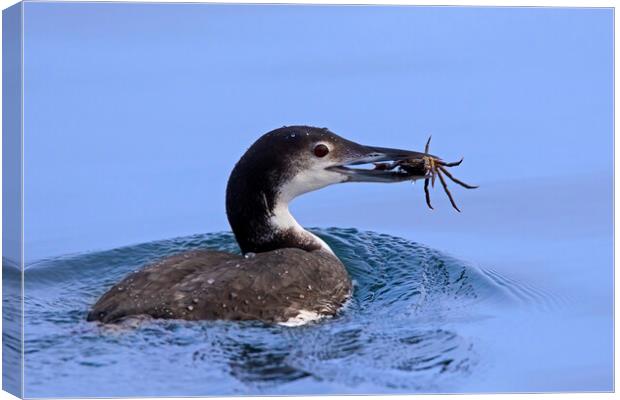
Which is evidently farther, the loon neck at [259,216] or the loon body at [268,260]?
the loon neck at [259,216]

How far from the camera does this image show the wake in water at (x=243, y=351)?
8.15 metres

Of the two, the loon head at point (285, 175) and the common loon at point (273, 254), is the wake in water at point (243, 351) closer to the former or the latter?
the common loon at point (273, 254)

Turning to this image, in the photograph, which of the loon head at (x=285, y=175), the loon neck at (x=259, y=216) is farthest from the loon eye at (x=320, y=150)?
the loon neck at (x=259, y=216)

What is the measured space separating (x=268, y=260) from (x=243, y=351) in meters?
0.81

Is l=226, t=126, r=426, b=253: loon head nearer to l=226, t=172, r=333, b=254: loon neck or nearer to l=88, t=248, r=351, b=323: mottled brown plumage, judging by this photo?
l=226, t=172, r=333, b=254: loon neck

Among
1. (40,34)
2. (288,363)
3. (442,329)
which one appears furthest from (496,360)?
(40,34)

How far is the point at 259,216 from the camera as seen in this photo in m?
9.42

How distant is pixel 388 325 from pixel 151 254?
1.75 m

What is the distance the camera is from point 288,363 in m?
8.23

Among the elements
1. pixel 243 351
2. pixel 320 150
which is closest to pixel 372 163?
pixel 320 150

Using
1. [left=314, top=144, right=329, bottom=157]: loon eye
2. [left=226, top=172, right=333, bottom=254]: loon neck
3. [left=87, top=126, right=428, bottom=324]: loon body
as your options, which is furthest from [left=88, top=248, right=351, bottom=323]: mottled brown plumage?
[left=314, top=144, right=329, bottom=157]: loon eye

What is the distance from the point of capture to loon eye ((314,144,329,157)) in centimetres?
940

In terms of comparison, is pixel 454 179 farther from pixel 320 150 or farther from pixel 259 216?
pixel 259 216

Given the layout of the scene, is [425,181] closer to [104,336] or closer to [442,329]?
[442,329]
